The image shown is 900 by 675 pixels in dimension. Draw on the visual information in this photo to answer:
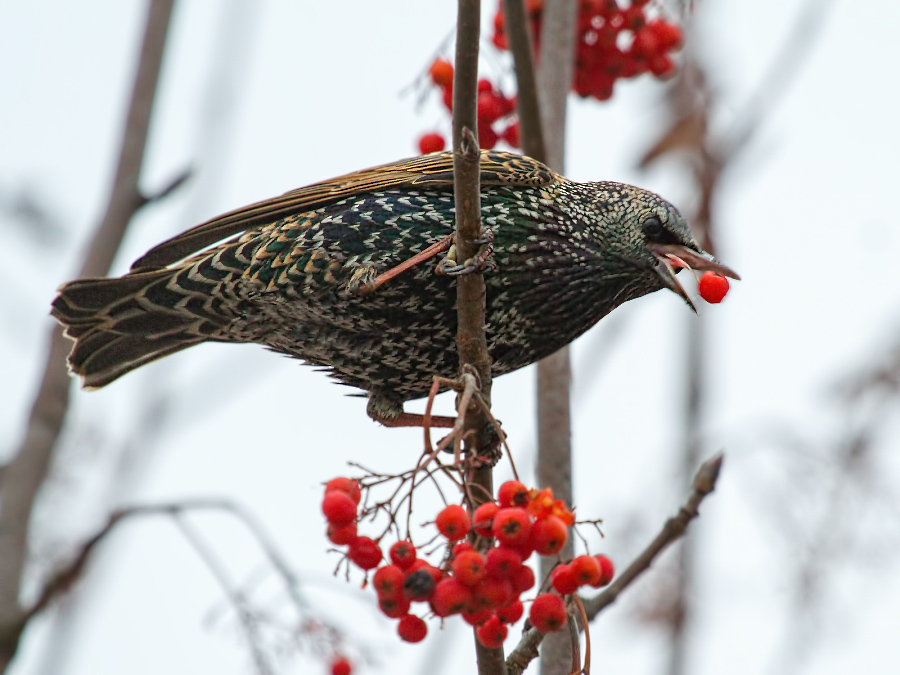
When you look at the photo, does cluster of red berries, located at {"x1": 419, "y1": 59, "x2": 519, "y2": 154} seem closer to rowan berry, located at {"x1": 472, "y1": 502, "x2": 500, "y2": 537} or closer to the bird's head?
the bird's head

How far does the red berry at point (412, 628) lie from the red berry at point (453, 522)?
250 millimetres

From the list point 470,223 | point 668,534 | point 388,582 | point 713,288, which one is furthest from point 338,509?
point 713,288

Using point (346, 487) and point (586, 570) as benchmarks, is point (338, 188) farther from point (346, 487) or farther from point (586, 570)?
point (586, 570)

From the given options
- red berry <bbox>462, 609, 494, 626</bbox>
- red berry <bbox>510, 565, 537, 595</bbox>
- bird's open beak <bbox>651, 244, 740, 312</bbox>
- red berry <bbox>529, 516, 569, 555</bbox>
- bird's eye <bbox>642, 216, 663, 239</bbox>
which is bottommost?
red berry <bbox>462, 609, 494, 626</bbox>

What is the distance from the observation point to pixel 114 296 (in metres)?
3.50

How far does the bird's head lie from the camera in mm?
3309

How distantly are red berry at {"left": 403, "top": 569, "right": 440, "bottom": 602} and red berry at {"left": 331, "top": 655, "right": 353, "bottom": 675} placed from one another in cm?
175

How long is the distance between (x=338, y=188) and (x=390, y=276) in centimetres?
51

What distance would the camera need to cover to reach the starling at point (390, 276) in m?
3.18

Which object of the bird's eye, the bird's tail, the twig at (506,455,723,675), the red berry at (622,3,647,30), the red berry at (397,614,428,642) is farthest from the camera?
the red berry at (622,3,647,30)

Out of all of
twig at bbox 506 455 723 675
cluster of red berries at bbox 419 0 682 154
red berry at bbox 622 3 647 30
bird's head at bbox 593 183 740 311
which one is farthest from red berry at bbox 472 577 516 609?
red berry at bbox 622 3 647 30

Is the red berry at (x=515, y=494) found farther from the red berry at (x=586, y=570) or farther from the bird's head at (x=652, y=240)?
the bird's head at (x=652, y=240)

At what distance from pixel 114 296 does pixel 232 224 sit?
1.48 feet

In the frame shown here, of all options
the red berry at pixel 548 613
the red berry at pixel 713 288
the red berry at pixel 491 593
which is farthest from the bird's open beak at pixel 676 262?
the red berry at pixel 491 593
